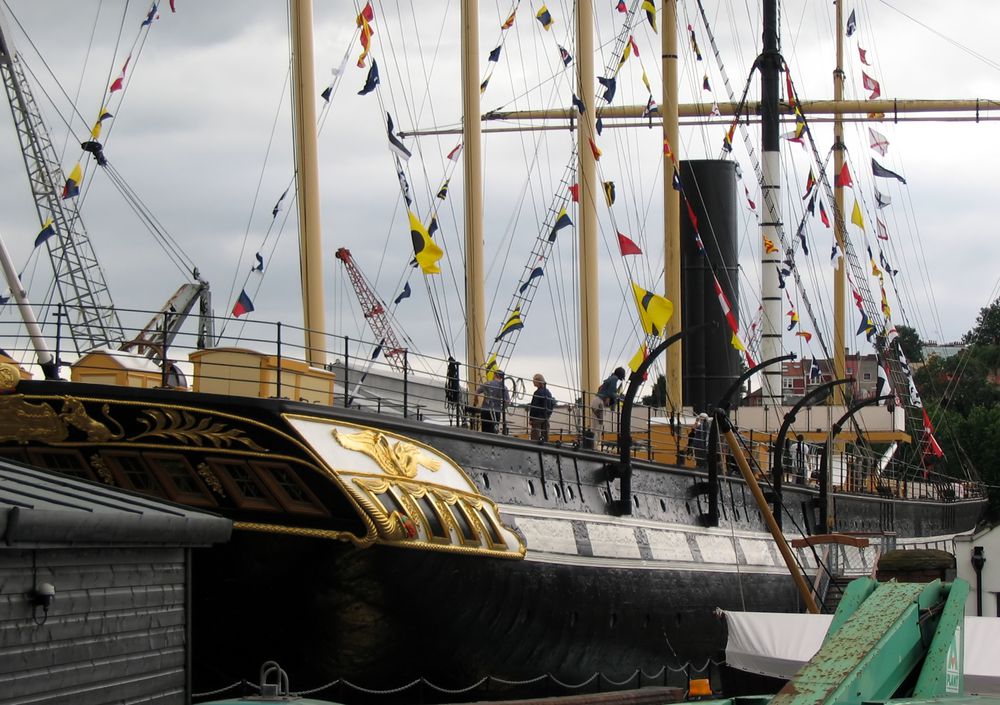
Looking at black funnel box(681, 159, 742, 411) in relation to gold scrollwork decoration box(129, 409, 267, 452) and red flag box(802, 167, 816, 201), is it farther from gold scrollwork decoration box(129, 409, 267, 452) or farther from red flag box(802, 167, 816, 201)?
gold scrollwork decoration box(129, 409, 267, 452)

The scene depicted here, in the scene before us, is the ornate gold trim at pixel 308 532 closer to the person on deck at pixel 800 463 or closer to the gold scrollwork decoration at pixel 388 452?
the gold scrollwork decoration at pixel 388 452

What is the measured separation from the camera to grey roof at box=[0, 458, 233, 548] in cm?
779

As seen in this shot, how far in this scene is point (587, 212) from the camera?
28.0 meters

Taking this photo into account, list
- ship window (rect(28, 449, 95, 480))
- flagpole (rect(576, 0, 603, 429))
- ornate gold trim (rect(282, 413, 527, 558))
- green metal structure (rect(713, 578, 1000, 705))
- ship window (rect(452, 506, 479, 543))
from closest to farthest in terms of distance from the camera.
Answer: green metal structure (rect(713, 578, 1000, 705)) → ornate gold trim (rect(282, 413, 527, 558)) → ship window (rect(28, 449, 95, 480)) → ship window (rect(452, 506, 479, 543)) → flagpole (rect(576, 0, 603, 429))

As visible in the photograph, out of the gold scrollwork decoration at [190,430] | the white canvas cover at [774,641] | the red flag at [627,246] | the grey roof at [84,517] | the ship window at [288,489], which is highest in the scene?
the red flag at [627,246]

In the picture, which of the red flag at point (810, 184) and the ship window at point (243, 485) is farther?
the red flag at point (810, 184)

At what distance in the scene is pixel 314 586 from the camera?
16.3m

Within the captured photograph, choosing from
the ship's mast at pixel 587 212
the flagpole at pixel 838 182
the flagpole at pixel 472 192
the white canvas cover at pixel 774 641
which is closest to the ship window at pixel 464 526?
the white canvas cover at pixel 774 641

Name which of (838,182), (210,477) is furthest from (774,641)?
(838,182)

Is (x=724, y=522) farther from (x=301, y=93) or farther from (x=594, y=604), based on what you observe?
(x=301, y=93)

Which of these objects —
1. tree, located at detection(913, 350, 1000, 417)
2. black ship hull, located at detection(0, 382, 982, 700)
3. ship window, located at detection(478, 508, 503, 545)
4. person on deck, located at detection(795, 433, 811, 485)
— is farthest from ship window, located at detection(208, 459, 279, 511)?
tree, located at detection(913, 350, 1000, 417)

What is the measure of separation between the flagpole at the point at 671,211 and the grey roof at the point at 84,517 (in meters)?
21.9

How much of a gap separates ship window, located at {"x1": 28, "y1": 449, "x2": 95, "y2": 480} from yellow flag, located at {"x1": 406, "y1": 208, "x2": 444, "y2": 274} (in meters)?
6.50

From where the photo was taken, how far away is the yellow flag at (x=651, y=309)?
948 inches
